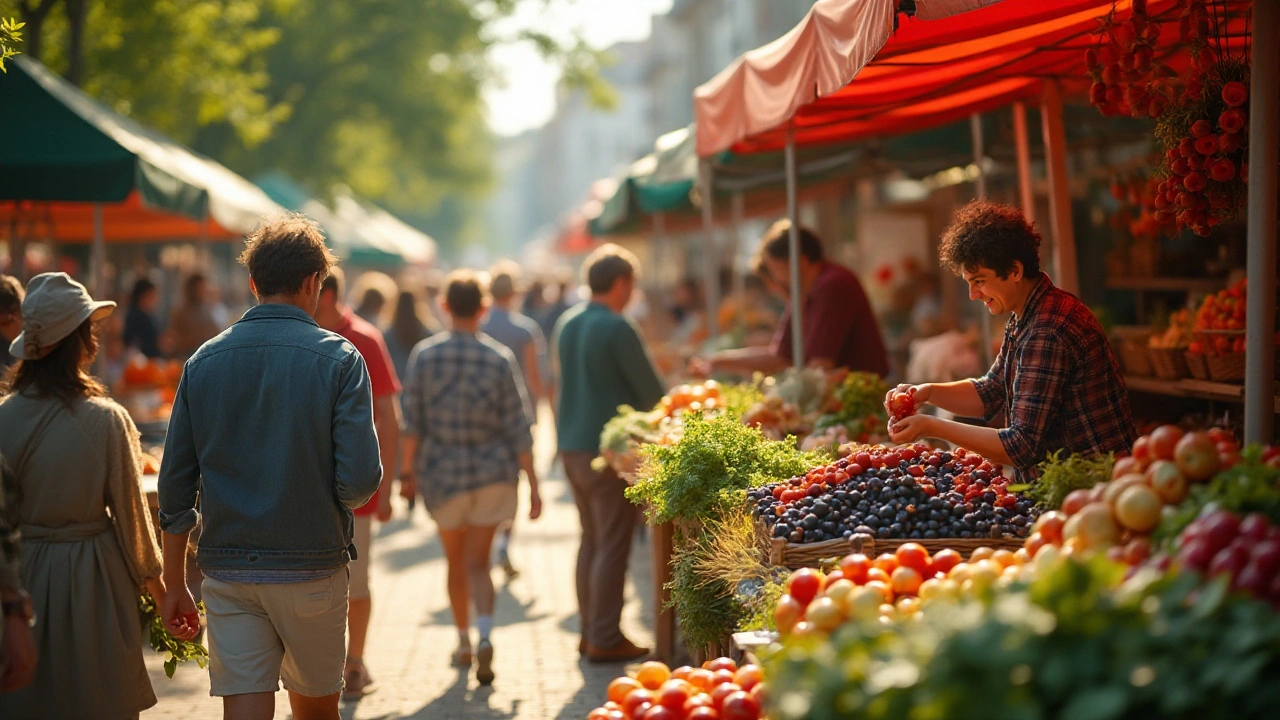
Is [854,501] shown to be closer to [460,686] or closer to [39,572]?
[39,572]

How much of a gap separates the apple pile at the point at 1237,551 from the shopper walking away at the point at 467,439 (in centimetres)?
480

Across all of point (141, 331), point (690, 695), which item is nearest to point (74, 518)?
point (690, 695)

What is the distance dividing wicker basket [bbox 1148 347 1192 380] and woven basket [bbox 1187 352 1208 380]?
0.09 meters

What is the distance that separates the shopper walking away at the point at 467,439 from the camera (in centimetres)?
717

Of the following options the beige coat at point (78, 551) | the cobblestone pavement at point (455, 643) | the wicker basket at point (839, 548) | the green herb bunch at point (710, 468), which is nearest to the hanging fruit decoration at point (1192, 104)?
the wicker basket at point (839, 548)

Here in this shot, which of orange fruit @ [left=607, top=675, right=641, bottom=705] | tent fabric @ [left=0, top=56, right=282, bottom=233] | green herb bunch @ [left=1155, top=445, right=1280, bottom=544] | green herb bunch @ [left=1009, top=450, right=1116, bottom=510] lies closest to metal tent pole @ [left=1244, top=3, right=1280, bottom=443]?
green herb bunch @ [left=1009, top=450, right=1116, bottom=510]

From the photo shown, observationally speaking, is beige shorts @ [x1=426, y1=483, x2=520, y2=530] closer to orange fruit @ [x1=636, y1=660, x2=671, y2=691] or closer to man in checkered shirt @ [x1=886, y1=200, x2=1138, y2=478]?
man in checkered shirt @ [x1=886, y1=200, x2=1138, y2=478]

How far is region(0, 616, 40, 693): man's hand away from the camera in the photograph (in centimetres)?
346

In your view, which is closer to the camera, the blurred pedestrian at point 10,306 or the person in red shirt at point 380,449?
the blurred pedestrian at point 10,306

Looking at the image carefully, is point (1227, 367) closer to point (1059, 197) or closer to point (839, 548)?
point (1059, 197)

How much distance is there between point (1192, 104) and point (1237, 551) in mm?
2521

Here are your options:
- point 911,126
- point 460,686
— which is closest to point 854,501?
point 460,686

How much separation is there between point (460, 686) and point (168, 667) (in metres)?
2.52

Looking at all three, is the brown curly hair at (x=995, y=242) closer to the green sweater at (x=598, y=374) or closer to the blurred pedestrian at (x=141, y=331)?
the green sweater at (x=598, y=374)
